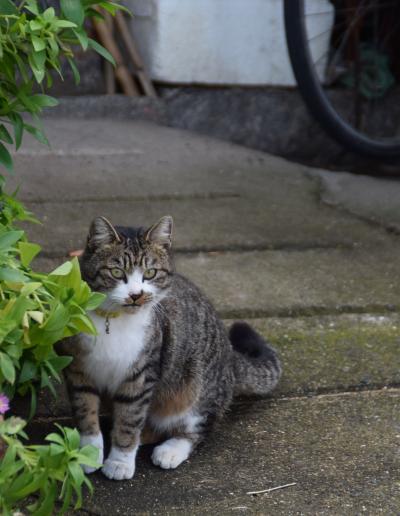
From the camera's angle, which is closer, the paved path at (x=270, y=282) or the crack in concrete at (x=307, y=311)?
the paved path at (x=270, y=282)

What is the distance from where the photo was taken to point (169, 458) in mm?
2629

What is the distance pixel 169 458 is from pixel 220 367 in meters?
0.39

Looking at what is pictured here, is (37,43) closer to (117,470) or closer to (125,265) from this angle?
(125,265)

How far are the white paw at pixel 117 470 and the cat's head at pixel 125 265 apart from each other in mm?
443

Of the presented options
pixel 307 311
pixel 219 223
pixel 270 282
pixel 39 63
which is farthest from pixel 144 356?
pixel 219 223

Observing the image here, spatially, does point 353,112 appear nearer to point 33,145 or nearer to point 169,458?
point 33,145

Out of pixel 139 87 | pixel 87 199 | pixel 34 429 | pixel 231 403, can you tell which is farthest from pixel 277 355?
pixel 139 87

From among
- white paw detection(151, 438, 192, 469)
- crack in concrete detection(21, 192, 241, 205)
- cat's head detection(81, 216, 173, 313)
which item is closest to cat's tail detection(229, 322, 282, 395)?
white paw detection(151, 438, 192, 469)

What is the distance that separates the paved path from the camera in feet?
8.22

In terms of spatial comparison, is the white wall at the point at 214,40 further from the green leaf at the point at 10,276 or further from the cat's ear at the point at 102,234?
the green leaf at the point at 10,276

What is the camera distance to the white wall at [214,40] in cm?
573

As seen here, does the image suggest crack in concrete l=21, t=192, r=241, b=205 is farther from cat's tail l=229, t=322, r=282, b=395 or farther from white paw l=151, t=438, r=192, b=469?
white paw l=151, t=438, r=192, b=469

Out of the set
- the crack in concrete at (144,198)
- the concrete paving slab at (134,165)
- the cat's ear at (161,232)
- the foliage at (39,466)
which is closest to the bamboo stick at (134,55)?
the concrete paving slab at (134,165)

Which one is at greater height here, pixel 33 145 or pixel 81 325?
pixel 81 325
